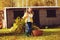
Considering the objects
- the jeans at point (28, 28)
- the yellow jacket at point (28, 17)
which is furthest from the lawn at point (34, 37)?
the yellow jacket at point (28, 17)

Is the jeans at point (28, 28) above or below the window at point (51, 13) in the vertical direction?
below

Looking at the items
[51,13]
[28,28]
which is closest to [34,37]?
[28,28]

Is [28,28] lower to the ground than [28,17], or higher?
lower

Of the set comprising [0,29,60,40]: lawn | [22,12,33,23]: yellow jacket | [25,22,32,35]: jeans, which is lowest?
[0,29,60,40]: lawn

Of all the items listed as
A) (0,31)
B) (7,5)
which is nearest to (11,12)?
(7,5)

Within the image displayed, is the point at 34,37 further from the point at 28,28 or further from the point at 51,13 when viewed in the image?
the point at 51,13

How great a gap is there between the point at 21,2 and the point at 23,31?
27cm

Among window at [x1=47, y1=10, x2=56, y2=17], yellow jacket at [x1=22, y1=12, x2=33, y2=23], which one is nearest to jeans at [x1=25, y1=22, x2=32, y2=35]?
yellow jacket at [x1=22, y1=12, x2=33, y2=23]

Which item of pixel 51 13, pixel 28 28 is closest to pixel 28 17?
pixel 28 28

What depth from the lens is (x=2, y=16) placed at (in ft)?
5.99

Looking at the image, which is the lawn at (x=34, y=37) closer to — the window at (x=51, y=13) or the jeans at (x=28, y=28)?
the jeans at (x=28, y=28)

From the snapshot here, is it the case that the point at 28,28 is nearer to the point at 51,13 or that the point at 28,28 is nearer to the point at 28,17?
the point at 28,17

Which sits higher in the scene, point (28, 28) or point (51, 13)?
point (51, 13)

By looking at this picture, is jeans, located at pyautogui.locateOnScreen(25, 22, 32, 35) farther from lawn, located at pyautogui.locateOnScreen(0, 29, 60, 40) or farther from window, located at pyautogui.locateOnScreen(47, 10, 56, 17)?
window, located at pyautogui.locateOnScreen(47, 10, 56, 17)
